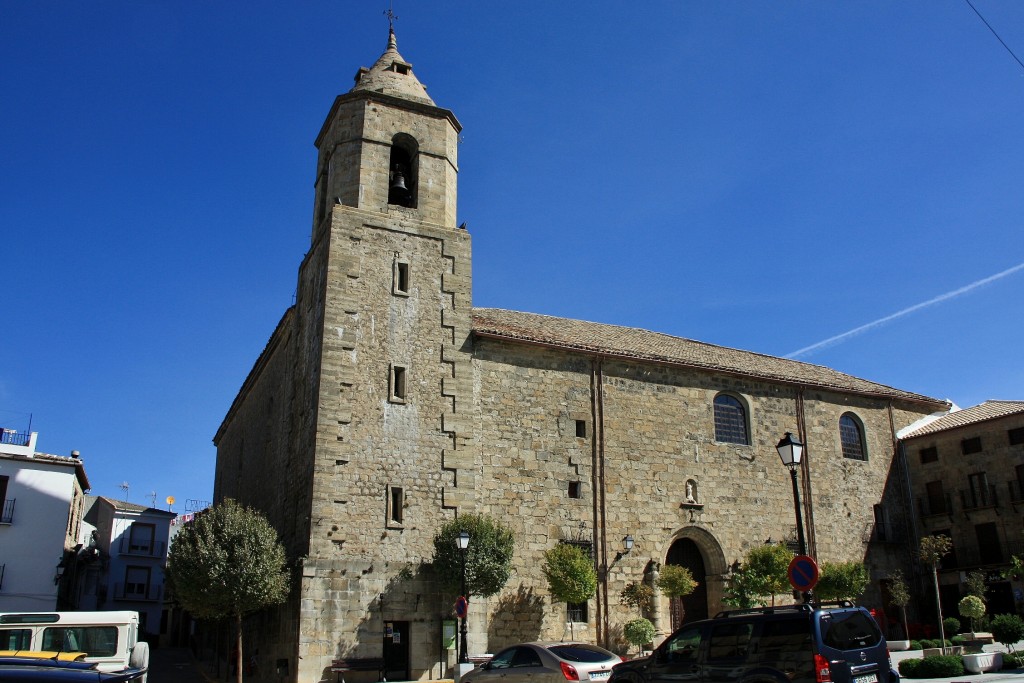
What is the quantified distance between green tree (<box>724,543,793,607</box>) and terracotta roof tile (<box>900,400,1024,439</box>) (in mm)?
9909

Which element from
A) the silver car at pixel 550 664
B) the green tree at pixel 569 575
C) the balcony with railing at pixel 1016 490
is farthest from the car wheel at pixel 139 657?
the balcony with railing at pixel 1016 490

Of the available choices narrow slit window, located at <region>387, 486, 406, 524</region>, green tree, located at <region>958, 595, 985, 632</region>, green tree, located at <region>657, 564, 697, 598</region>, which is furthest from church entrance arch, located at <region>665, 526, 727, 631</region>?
narrow slit window, located at <region>387, 486, 406, 524</region>

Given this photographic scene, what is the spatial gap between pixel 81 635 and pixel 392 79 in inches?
720

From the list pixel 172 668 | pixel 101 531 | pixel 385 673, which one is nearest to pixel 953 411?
pixel 385 673

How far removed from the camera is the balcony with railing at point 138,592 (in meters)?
45.8

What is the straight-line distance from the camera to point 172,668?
30.2 m

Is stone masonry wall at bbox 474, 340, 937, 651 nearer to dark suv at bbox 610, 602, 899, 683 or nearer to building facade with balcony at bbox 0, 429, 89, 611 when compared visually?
dark suv at bbox 610, 602, 899, 683

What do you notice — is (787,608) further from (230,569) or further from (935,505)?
(935,505)

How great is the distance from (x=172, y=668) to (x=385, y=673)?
1378cm

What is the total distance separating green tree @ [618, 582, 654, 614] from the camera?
2433 centimetres

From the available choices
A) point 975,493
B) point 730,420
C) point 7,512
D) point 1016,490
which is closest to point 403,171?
point 730,420

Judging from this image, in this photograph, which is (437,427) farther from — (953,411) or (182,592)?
(953,411)

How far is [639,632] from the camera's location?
22.7 meters

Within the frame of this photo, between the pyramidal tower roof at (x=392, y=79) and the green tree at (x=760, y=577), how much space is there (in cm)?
1713
